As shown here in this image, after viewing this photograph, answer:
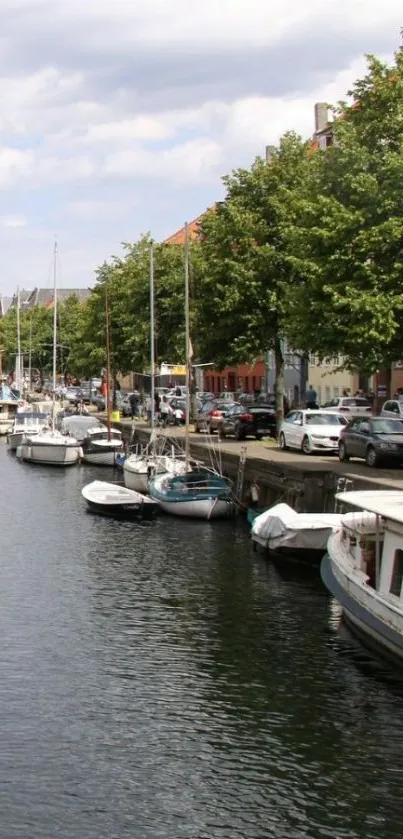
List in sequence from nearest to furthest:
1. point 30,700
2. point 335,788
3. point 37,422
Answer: point 335,788, point 30,700, point 37,422

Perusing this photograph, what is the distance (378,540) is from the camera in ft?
78.2

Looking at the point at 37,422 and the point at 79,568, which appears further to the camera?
the point at 37,422

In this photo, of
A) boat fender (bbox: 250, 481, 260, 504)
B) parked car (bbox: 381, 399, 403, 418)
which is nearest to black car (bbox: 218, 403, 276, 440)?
parked car (bbox: 381, 399, 403, 418)

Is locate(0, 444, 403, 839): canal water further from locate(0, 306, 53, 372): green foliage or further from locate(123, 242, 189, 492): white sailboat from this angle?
locate(0, 306, 53, 372): green foliage

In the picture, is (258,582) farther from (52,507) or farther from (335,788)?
(52,507)

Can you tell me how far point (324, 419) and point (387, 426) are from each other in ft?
26.4

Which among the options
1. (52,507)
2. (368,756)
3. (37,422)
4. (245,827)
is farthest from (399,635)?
(37,422)

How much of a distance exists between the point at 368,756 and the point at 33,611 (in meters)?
11.4

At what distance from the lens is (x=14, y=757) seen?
1745 cm

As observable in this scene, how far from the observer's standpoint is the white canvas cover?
32281mm

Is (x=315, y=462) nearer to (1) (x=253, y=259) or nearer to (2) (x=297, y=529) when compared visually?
(2) (x=297, y=529)

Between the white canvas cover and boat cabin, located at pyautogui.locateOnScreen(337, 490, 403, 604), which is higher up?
boat cabin, located at pyautogui.locateOnScreen(337, 490, 403, 604)

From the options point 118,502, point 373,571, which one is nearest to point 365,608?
point 373,571

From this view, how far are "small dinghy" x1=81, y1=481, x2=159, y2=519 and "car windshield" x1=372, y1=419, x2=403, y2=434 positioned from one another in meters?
8.18
